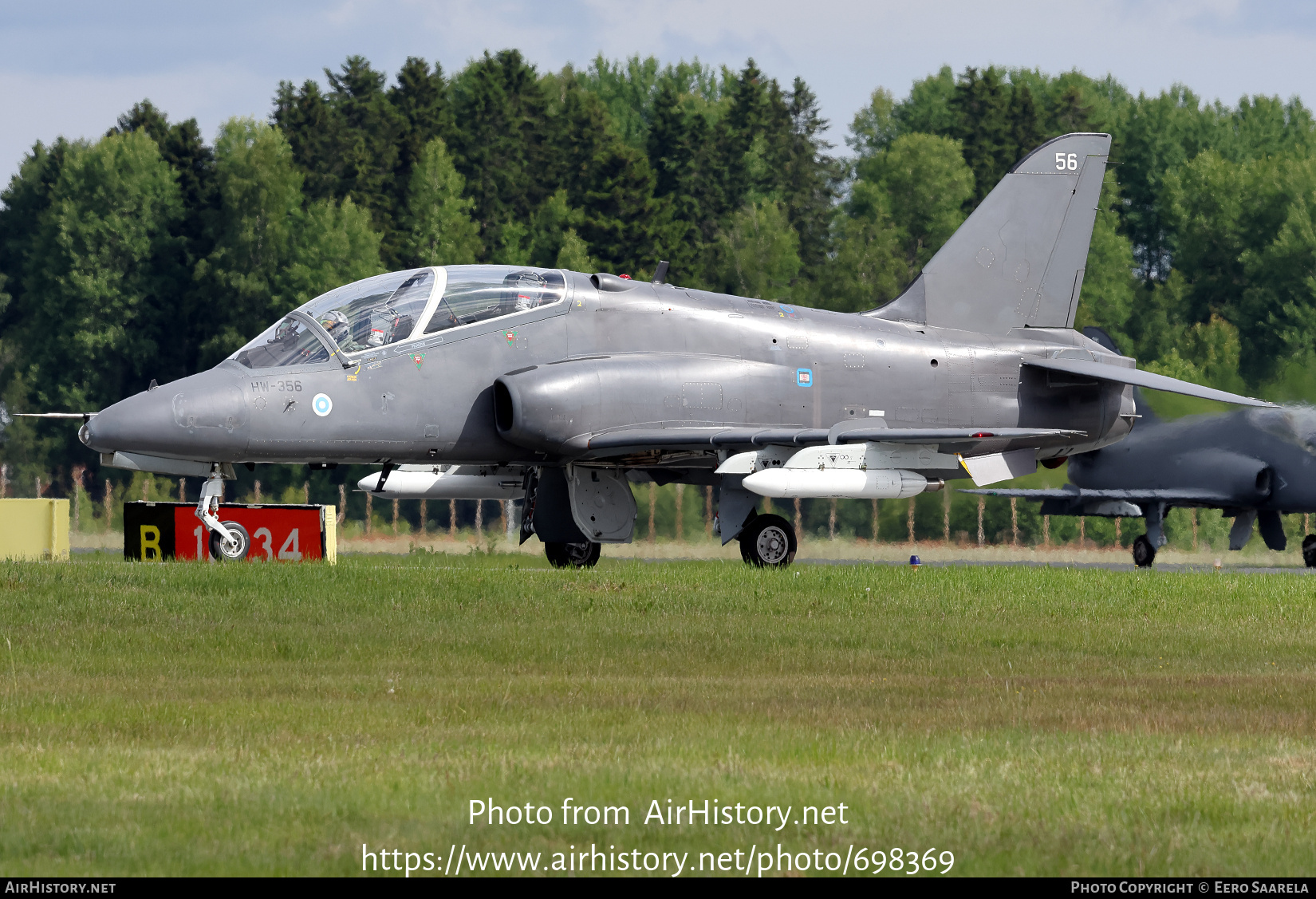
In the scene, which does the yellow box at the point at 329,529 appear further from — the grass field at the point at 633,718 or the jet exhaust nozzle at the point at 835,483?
the jet exhaust nozzle at the point at 835,483

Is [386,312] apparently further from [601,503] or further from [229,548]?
[601,503]

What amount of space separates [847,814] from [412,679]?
440 cm

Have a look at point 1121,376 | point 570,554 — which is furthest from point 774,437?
point 1121,376

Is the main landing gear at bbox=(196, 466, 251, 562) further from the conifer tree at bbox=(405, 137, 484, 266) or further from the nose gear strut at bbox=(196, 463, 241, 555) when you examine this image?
the conifer tree at bbox=(405, 137, 484, 266)

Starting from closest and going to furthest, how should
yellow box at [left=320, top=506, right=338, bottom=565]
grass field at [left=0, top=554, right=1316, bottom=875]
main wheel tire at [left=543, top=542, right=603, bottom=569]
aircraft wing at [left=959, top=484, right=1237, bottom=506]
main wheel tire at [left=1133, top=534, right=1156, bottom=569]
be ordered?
grass field at [left=0, top=554, right=1316, bottom=875]
main wheel tire at [left=543, top=542, right=603, bottom=569]
yellow box at [left=320, top=506, right=338, bottom=565]
aircraft wing at [left=959, top=484, right=1237, bottom=506]
main wheel tire at [left=1133, top=534, right=1156, bottom=569]

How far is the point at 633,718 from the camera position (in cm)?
852

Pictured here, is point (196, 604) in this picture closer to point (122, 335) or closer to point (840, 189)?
Result: point (122, 335)

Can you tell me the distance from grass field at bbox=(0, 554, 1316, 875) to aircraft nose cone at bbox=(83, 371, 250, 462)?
1.45 metres

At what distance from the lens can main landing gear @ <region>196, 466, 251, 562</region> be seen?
16.9 metres

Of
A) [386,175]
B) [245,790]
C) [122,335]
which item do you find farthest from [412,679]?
[386,175]

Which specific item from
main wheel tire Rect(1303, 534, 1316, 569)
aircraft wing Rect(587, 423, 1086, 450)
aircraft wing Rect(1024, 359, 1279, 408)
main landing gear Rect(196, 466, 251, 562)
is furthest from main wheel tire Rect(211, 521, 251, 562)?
main wheel tire Rect(1303, 534, 1316, 569)

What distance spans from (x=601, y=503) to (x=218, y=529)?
4223 mm

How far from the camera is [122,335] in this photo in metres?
62.0
